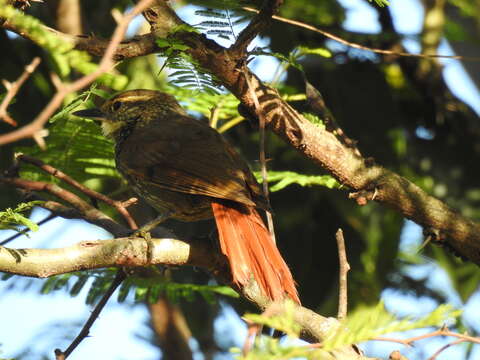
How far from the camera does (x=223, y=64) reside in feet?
9.78

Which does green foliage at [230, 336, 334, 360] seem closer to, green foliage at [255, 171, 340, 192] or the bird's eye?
green foliage at [255, 171, 340, 192]

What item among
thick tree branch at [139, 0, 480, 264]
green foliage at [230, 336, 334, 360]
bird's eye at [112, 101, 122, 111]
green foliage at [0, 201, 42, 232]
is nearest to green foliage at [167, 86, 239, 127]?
bird's eye at [112, 101, 122, 111]

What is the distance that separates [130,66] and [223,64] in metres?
2.55

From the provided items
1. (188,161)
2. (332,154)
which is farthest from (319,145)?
(188,161)

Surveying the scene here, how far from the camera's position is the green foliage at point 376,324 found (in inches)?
73.8

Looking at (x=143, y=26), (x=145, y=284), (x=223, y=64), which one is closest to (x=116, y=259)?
(x=223, y=64)

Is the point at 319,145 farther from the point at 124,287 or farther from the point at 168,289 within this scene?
the point at 124,287

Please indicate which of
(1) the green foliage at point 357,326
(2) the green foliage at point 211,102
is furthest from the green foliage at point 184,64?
(1) the green foliage at point 357,326

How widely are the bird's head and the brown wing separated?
155mm

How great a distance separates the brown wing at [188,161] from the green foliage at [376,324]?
1.48 metres

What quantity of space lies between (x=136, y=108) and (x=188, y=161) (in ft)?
3.08

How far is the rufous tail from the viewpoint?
120 inches

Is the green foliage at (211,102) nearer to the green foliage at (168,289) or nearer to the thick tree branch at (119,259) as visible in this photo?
the green foliage at (168,289)

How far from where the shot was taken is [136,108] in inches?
185
